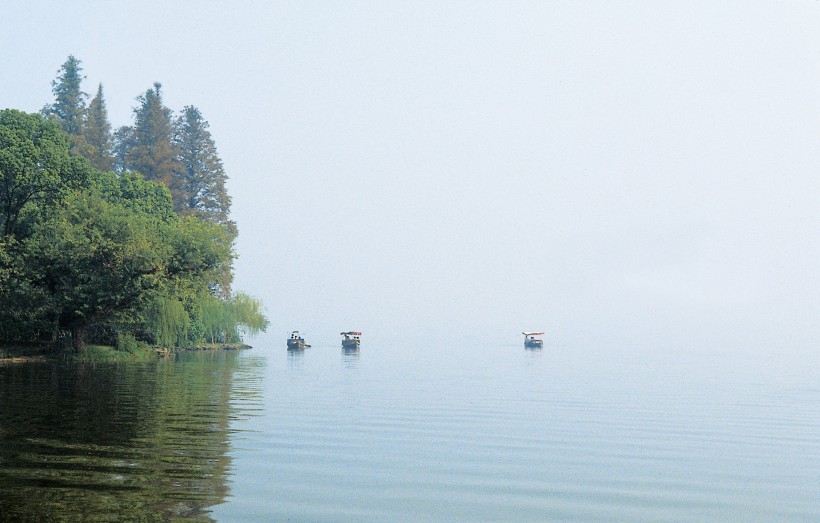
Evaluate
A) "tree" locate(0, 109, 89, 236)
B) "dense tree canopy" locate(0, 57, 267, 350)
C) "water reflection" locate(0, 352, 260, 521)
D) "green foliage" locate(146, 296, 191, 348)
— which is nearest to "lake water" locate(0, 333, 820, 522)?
"water reflection" locate(0, 352, 260, 521)

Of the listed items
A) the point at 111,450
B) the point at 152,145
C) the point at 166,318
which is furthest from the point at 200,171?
the point at 111,450

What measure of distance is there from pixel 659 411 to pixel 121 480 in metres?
20.2

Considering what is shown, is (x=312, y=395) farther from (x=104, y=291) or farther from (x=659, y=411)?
(x=104, y=291)

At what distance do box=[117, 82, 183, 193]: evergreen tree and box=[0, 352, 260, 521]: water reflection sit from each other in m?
70.4

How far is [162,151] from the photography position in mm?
99375

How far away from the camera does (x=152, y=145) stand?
333 feet

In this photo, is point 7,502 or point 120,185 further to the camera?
point 120,185

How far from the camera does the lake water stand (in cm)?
1169

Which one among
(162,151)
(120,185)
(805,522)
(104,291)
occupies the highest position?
(162,151)

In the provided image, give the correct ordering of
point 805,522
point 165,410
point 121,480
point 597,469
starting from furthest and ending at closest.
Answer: point 165,410, point 597,469, point 121,480, point 805,522

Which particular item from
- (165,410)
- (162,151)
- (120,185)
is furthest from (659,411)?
(162,151)

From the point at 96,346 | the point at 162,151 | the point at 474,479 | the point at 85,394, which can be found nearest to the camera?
the point at 474,479

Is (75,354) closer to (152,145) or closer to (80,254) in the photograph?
(80,254)

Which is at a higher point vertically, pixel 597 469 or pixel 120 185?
pixel 120 185
